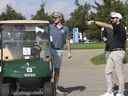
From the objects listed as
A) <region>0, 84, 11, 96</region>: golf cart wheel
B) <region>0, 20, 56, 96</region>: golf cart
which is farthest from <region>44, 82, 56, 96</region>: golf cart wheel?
<region>0, 84, 11, 96</region>: golf cart wheel

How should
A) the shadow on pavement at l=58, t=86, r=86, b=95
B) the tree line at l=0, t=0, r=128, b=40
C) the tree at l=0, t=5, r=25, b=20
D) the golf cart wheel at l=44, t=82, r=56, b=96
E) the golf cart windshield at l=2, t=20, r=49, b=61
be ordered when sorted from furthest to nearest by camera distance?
the tree at l=0, t=5, r=25, b=20 → the tree line at l=0, t=0, r=128, b=40 → the shadow on pavement at l=58, t=86, r=86, b=95 → the golf cart windshield at l=2, t=20, r=49, b=61 → the golf cart wheel at l=44, t=82, r=56, b=96

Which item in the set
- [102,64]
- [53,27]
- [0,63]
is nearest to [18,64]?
[0,63]

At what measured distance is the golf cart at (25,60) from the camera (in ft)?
36.6

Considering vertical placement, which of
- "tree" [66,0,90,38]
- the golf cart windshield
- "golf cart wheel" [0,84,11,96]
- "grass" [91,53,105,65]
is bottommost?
"grass" [91,53,105,65]

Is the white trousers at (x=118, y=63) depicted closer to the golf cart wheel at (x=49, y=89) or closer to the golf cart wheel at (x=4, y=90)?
the golf cart wheel at (x=49, y=89)

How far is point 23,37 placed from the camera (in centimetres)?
1197

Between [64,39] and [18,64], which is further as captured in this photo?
[64,39]

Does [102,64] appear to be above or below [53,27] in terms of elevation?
below

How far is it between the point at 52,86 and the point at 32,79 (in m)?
0.44

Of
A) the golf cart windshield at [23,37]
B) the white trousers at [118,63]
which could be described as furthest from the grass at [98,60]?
the white trousers at [118,63]

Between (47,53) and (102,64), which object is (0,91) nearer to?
(47,53)

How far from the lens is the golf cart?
11.2 m

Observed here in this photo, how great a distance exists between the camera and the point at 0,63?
11352mm

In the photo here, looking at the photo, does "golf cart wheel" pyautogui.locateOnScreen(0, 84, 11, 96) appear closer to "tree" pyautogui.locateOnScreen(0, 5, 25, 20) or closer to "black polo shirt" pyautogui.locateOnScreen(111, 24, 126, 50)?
"black polo shirt" pyautogui.locateOnScreen(111, 24, 126, 50)
